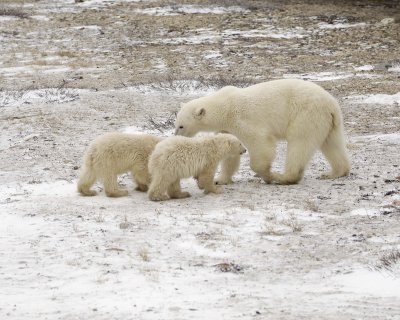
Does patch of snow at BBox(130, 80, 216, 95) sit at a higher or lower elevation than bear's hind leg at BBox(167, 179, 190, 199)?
lower

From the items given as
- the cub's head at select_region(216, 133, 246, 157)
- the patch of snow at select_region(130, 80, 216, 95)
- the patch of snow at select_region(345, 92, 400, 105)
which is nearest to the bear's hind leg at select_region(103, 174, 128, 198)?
the cub's head at select_region(216, 133, 246, 157)

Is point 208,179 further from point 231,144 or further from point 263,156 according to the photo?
point 263,156

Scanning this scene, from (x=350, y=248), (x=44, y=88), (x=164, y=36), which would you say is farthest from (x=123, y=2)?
(x=350, y=248)

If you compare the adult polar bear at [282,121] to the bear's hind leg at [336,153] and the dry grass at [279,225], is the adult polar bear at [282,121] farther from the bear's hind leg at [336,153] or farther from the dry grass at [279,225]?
the dry grass at [279,225]

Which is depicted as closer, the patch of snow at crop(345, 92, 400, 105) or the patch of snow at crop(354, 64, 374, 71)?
the patch of snow at crop(345, 92, 400, 105)

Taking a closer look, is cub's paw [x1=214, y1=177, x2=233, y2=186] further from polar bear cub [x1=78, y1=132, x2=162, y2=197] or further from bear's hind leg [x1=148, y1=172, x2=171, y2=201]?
bear's hind leg [x1=148, y1=172, x2=171, y2=201]

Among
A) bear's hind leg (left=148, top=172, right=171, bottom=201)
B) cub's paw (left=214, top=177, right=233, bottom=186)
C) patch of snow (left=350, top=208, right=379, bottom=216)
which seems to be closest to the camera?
patch of snow (left=350, top=208, right=379, bottom=216)

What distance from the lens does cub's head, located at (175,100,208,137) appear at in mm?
9867

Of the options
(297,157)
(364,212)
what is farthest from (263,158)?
(364,212)

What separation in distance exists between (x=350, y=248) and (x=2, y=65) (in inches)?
675

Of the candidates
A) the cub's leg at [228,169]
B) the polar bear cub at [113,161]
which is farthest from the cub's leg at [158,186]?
the cub's leg at [228,169]

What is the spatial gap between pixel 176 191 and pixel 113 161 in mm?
855

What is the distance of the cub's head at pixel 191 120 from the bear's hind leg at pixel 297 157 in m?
1.24

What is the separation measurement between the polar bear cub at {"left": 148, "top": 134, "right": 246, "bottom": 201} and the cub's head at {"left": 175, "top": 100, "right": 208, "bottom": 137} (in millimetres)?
720
